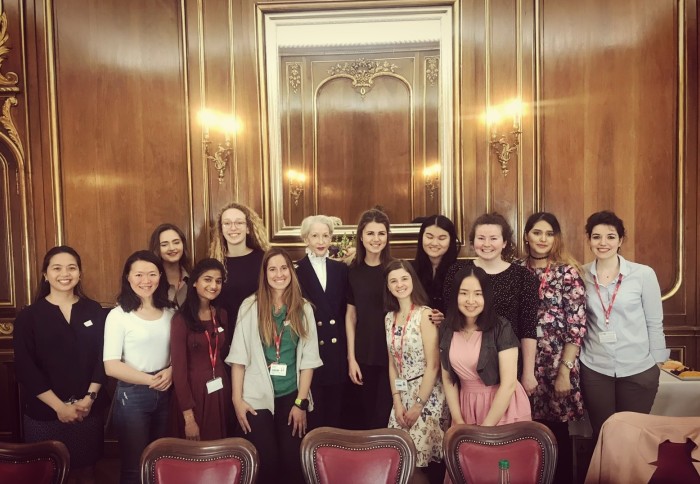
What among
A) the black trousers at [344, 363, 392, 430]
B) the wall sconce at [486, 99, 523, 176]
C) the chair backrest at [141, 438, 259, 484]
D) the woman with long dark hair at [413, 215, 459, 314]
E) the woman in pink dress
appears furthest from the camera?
the wall sconce at [486, 99, 523, 176]

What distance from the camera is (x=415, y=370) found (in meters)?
2.74

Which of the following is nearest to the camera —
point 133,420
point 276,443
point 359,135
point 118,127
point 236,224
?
point 133,420

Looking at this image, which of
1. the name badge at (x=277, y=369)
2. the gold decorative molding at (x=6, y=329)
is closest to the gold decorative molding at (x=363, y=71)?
the name badge at (x=277, y=369)

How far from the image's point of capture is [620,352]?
273 cm

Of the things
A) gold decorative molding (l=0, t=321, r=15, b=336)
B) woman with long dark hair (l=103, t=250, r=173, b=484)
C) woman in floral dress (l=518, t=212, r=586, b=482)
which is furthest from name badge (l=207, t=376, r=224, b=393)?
gold decorative molding (l=0, t=321, r=15, b=336)

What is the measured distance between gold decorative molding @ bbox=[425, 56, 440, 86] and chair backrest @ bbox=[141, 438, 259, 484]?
3374 mm

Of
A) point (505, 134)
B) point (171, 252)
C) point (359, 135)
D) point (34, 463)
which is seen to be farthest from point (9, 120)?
point (505, 134)

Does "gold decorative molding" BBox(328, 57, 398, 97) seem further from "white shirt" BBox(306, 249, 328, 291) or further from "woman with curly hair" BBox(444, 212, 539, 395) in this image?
"woman with curly hair" BBox(444, 212, 539, 395)

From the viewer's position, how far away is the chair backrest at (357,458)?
1.75 m

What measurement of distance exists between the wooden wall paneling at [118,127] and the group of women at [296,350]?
158 centimetres

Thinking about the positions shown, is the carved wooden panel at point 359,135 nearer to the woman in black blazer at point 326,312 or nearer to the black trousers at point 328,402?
the woman in black blazer at point 326,312

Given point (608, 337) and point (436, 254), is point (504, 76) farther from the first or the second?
point (608, 337)

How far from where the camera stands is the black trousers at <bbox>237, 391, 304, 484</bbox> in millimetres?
2656

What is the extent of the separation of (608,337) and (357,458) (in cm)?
170
